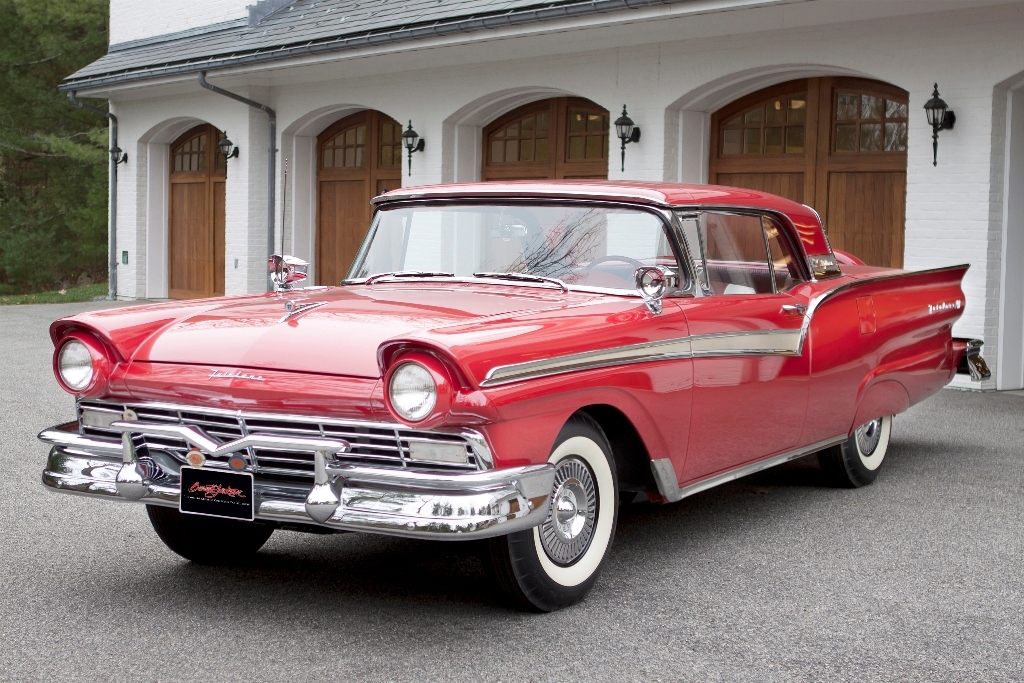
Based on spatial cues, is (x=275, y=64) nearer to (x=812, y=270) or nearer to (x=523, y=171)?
(x=523, y=171)

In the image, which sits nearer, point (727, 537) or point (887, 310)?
point (727, 537)

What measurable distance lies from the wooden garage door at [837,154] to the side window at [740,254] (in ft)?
19.0

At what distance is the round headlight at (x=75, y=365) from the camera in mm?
4051

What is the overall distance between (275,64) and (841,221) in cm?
701

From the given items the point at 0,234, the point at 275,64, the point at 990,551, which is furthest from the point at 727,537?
the point at 0,234

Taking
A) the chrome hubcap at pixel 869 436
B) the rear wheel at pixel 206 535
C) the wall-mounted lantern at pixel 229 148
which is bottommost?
the rear wheel at pixel 206 535

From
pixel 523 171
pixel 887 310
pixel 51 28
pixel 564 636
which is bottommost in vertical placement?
pixel 564 636

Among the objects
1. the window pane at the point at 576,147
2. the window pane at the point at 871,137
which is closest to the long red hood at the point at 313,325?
the window pane at the point at 871,137

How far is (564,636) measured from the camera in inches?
148

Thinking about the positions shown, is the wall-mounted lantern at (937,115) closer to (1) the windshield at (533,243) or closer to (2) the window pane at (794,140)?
(2) the window pane at (794,140)

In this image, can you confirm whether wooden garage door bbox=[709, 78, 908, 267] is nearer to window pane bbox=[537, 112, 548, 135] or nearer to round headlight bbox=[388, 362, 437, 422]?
window pane bbox=[537, 112, 548, 135]

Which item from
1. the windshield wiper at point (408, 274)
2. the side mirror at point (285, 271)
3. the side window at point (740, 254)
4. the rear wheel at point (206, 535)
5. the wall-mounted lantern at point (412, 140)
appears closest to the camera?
the rear wheel at point (206, 535)

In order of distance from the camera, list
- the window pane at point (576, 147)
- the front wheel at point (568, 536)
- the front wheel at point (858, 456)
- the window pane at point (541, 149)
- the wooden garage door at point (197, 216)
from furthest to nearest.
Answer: the wooden garage door at point (197, 216) < the window pane at point (541, 149) < the window pane at point (576, 147) < the front wheel at point (858, 456) < the front wheel at point (568, 536)

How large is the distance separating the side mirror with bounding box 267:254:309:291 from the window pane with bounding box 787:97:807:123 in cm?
727
